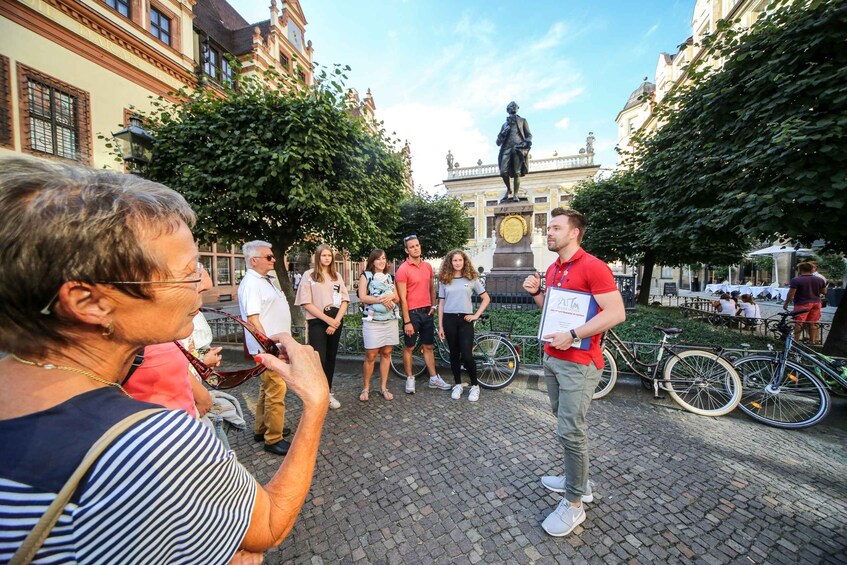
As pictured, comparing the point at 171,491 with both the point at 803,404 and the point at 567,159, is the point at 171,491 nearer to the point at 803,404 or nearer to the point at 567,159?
the point at 803,404

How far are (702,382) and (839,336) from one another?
12.3 feet

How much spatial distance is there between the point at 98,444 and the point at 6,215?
499 millimetres

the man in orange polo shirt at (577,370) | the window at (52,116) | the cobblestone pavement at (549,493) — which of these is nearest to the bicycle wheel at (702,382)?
the cobblestone pavement at (549,493)

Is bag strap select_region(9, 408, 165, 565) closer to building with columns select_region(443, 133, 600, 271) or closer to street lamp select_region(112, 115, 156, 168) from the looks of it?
street lamp select_region(112, 115, 156, 168)

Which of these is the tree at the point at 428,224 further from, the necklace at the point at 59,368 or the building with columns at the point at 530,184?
the necklace at the point at 59,368

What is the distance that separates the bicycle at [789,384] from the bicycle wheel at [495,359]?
266 centimetres

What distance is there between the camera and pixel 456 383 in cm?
462

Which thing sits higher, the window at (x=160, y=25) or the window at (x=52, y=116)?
the window at (x=160, y=25)

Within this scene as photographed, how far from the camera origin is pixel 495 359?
16.6 ft

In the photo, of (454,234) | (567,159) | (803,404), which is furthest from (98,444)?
(567,159)

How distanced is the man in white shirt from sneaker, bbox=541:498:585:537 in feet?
7.91

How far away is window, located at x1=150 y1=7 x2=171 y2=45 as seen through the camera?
13766 mm

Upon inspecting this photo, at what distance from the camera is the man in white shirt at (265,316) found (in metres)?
3.23

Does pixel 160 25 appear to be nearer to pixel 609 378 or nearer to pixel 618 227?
pixel 609 378
